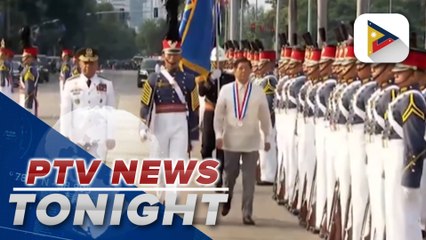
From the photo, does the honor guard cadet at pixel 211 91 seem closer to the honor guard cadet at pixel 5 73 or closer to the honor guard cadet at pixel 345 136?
the honor guard cadet at pixel 345 136

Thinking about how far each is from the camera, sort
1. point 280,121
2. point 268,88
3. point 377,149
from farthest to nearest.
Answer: point 268,88 → point 280,121 → point 377,149

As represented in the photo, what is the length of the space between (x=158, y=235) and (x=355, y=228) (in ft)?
8.76

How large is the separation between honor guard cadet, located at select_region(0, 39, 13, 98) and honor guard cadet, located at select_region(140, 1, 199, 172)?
0.52 meters

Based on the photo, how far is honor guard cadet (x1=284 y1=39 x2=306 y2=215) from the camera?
8.57 metres

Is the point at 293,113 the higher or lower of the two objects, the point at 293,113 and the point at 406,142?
the lower

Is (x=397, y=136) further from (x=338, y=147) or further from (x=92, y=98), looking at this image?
(x=92, y=98)

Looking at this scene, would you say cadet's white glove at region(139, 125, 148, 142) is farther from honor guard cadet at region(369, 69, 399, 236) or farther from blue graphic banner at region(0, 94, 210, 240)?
honor guard cadet at region(369, 69, 399, 236)

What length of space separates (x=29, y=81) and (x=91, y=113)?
0.27m

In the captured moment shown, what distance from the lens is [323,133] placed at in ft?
23.9

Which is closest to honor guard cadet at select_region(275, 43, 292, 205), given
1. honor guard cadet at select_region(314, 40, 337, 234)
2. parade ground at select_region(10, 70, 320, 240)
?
parade ground at select_region(10, 70, 320, 240)

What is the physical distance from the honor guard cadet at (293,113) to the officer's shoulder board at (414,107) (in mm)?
2830

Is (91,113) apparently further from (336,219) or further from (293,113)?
(293,113)

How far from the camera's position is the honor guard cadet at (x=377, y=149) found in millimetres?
5887

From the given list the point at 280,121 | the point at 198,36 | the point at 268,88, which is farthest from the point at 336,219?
the point at 268,88
